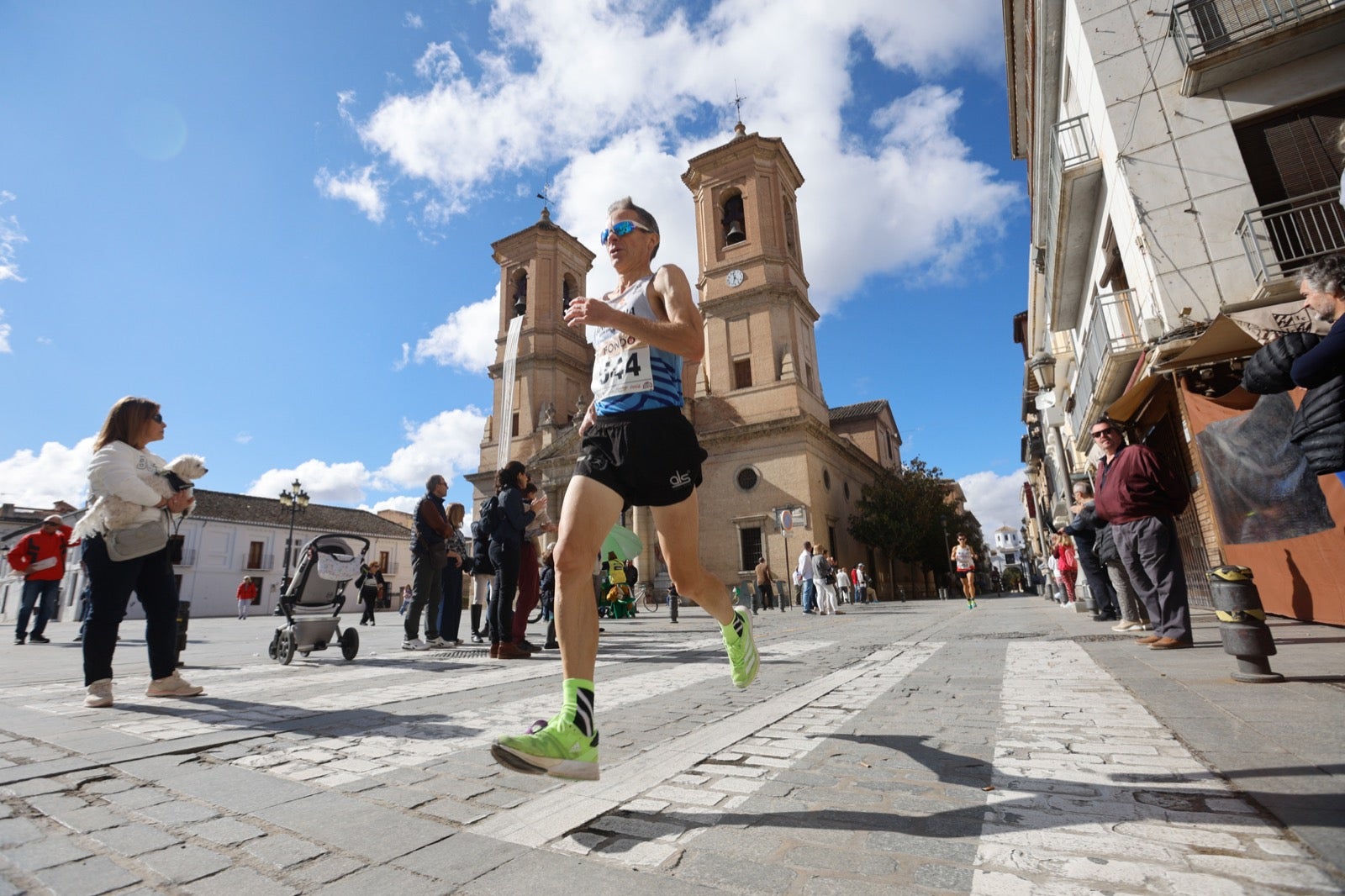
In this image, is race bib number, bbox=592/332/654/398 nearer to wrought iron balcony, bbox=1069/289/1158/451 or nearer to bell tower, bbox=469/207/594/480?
wrought iron balcony, bbox=1069/289/1158/451

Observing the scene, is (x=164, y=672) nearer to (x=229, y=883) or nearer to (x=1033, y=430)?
(x=229, y=883)

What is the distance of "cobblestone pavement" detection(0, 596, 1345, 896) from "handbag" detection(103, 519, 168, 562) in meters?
0.89

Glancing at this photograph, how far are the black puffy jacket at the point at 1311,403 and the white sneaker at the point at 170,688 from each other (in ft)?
19.1

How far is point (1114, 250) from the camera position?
446 inches

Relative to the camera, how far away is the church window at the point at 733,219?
104 feet

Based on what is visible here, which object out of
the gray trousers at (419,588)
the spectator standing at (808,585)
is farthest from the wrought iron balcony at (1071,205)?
the gray trousers at (419,588)

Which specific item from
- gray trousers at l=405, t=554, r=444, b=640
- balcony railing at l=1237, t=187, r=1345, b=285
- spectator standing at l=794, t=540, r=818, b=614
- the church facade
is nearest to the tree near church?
the church facade

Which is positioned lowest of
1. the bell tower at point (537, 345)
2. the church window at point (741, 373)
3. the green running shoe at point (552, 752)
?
the green running shoe at point (552, 752)

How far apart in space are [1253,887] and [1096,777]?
770 millimetres

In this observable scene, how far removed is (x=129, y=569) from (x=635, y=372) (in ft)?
12.4

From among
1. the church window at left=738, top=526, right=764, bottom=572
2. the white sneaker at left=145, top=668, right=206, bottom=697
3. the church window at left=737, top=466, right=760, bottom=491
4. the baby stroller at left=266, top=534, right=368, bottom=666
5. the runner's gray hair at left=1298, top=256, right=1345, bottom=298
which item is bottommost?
the white sneaker at left=145, top=668, right=206, bottom=697

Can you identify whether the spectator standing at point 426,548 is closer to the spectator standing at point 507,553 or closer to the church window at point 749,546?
the spectator standing at point 507,553

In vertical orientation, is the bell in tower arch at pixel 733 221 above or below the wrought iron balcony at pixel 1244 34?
above

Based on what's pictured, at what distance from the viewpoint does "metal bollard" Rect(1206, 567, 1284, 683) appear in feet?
10.4
